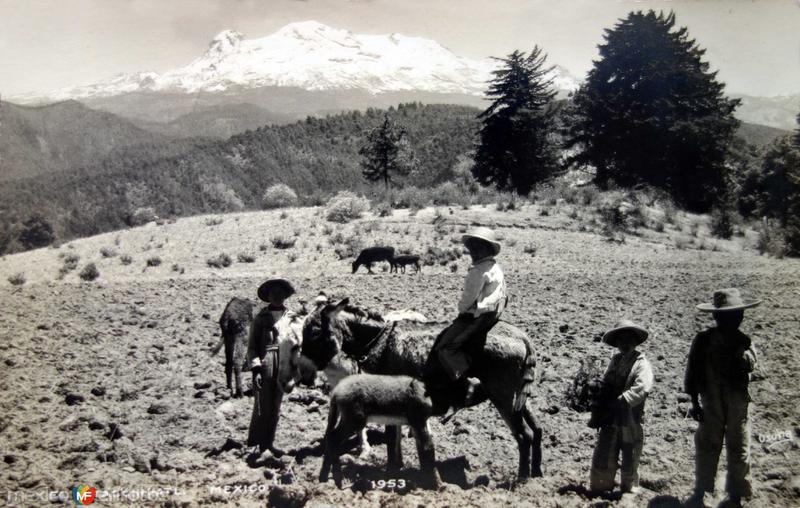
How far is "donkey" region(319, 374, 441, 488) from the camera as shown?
3.93 meters

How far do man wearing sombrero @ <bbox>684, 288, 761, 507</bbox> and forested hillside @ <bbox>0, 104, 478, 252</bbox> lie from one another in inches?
367

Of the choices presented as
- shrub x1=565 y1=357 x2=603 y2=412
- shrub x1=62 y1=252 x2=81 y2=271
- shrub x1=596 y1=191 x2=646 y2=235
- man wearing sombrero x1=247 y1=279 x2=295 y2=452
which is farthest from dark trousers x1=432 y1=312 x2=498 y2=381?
shrub x1=596 y1=191 x2=646 y2=235

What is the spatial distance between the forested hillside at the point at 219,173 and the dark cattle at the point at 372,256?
18.8 feet

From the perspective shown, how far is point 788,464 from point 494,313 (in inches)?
124

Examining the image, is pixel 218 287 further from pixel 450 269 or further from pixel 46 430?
pixel 450 269

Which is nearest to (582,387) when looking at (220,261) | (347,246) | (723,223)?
(347,246)

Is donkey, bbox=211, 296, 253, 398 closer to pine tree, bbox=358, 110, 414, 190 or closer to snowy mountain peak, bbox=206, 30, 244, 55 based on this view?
snowy mountain peak, bbox=206, 30, 244, 55

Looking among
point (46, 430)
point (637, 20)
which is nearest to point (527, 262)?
point (637, 20)

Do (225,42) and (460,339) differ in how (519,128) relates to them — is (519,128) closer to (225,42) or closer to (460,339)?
(225,42)

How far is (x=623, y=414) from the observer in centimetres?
378

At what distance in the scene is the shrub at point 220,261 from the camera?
30.3 feet

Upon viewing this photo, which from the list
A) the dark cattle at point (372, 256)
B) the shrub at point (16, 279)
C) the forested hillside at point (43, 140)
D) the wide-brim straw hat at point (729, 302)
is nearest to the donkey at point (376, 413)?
the wide-brim straw hat at point (729, 302)

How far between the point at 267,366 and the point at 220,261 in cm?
547

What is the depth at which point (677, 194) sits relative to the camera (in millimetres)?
11188
